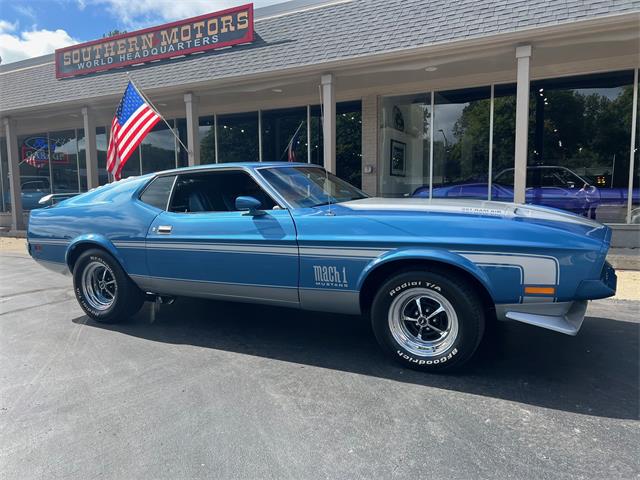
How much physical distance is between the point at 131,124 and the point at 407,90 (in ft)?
20.9

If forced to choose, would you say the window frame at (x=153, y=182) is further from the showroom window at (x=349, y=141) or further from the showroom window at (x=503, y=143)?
the showroom window at (x=503, y=143)

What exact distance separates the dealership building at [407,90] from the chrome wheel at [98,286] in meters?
5.53

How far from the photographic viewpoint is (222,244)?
4.22 metres

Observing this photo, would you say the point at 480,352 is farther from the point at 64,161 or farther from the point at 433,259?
the point at 64,161

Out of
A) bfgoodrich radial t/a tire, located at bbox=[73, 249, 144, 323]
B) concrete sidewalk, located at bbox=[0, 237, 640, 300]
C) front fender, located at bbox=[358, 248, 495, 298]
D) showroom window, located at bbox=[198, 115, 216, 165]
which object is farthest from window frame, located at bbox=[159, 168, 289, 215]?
showroom window, located at bbox=[198, 115, 216, 165]

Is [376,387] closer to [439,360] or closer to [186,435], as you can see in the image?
[439,360]

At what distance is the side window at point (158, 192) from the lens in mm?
4820

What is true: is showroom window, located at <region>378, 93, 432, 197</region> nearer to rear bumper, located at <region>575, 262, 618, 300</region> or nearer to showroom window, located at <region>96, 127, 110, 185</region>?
rear bumper, located at <region>575, 262, 618, 300</region>

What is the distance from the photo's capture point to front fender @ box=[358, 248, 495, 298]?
10.8 feet

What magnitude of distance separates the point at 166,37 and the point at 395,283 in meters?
10.5

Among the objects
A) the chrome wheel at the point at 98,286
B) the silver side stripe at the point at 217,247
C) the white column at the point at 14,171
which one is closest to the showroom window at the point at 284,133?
the white column at the point at 14,171

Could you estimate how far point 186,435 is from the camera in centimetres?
283

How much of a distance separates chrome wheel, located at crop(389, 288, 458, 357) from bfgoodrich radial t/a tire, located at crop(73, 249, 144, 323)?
2831 millimetres

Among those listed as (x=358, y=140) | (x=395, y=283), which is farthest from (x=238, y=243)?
(x=358, y=140)
